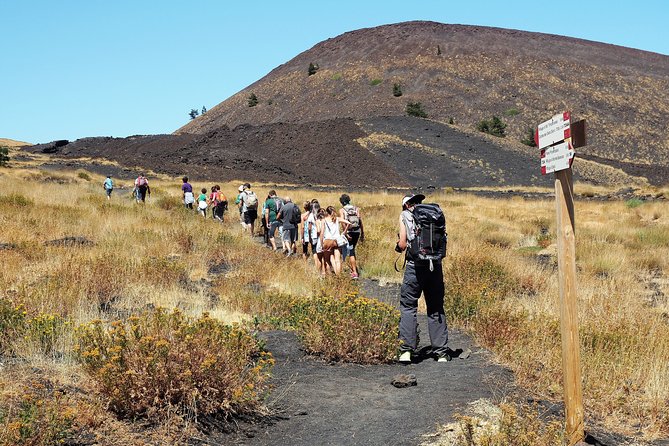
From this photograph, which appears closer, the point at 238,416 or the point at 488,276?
the point at 238,416

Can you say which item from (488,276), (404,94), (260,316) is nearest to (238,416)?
(260,316)

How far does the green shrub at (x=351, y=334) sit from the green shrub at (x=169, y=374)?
1.58m

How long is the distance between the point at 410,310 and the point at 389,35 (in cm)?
12398

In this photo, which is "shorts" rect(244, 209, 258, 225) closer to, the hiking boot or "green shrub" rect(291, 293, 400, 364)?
"green shrub" rect(291, 293, 400, 364)

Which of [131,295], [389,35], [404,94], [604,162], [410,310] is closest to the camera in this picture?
[410,310]

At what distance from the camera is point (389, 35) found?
126 metres

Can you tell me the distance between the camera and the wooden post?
4.69 meters

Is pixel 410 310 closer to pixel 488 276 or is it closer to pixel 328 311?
pixel 328 311

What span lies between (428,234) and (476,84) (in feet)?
326

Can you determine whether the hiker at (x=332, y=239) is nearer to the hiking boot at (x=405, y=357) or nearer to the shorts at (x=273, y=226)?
the shorts at (x=273, y=226)

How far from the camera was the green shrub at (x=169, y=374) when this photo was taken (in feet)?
16.2

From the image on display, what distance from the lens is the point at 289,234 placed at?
50.6 feet

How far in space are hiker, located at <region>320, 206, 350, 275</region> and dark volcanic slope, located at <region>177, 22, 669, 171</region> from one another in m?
73.0

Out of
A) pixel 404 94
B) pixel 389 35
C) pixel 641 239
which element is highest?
pixel 389 35
